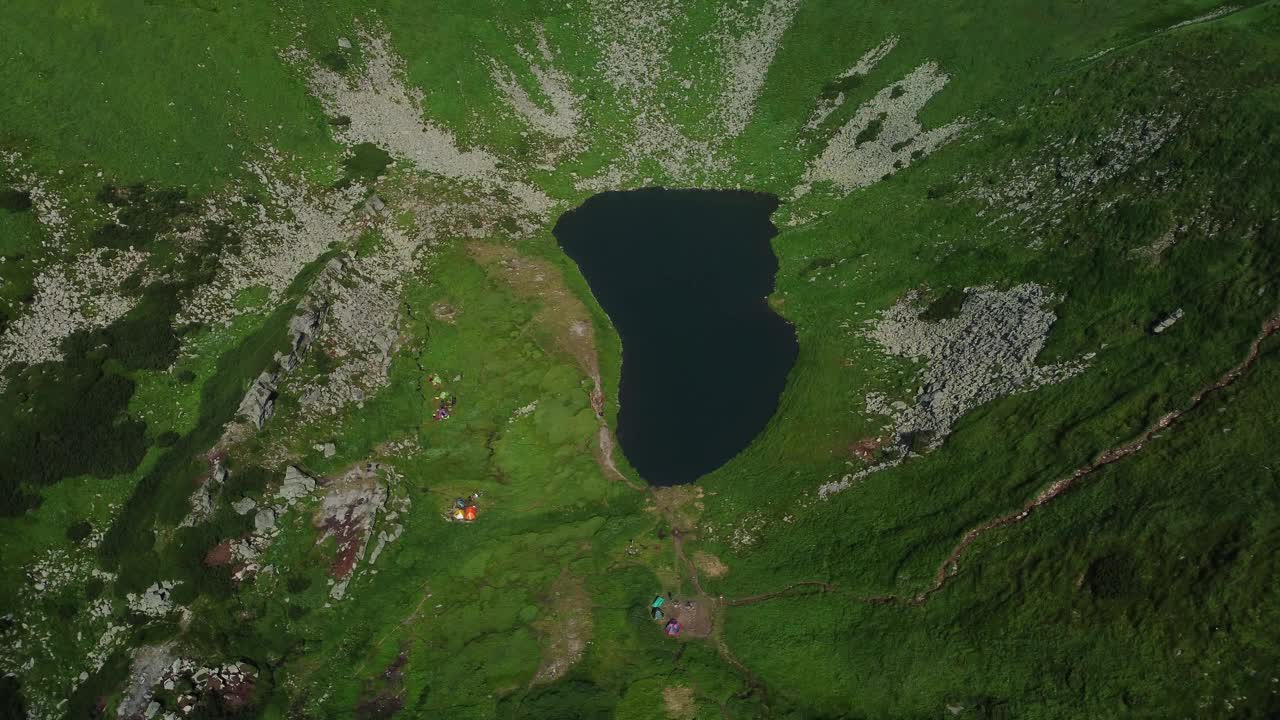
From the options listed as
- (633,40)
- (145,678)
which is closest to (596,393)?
(145,678)

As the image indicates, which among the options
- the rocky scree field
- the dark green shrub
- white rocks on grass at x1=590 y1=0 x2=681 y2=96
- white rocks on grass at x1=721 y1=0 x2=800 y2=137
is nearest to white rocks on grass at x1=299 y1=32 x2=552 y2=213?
the rocky scree field

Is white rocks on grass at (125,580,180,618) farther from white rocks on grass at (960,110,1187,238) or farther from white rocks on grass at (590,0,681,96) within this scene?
white rocks on grass at (590,0,681,96)

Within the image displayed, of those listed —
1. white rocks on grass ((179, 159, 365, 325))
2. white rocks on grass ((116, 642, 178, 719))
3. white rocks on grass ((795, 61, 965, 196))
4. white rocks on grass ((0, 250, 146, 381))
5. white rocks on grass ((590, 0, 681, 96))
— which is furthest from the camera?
white rocks on grass ((590, 0, 681, 96))

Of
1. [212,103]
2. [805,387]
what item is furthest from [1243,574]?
[212,103]

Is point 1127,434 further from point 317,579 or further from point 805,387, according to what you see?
point 317,579

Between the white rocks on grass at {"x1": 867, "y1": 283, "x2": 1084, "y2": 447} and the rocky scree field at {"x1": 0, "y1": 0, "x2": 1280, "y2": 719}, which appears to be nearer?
the rocky scree field at {"x1": 0, "y1": 0, "x2": 1280, "y2": 719}
